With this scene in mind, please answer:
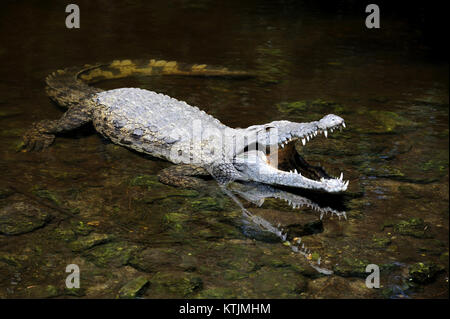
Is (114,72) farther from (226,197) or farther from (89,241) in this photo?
(89,241)

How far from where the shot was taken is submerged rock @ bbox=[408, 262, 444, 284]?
132 inches

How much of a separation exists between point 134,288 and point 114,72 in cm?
463

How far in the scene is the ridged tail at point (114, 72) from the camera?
6246 mm

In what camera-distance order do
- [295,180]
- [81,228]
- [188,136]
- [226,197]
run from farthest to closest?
[188,136] < [226,197] < [295,180] < [81,228]

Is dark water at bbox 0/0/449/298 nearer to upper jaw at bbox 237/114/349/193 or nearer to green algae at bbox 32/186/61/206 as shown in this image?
green algae at bbox 32/186/61/206

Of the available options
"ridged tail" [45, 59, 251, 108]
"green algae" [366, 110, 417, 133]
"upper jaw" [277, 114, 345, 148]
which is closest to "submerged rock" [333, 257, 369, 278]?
"upper jaw" [277, 114, 345, 148]

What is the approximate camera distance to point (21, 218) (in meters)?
3.92

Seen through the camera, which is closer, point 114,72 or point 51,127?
point 51,127

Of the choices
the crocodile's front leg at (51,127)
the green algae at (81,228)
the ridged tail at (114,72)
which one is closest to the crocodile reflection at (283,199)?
the green algae at (81,228)

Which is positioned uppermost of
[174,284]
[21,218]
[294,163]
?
[294,163]

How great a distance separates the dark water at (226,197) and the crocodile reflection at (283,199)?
46 mm

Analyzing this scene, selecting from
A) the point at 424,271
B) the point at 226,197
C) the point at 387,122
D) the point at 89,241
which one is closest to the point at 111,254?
the point at 89,241

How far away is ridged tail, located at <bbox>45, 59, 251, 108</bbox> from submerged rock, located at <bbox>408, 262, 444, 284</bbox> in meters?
4.24

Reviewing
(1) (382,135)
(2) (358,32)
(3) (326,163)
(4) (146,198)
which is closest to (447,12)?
(2) (358,32)
